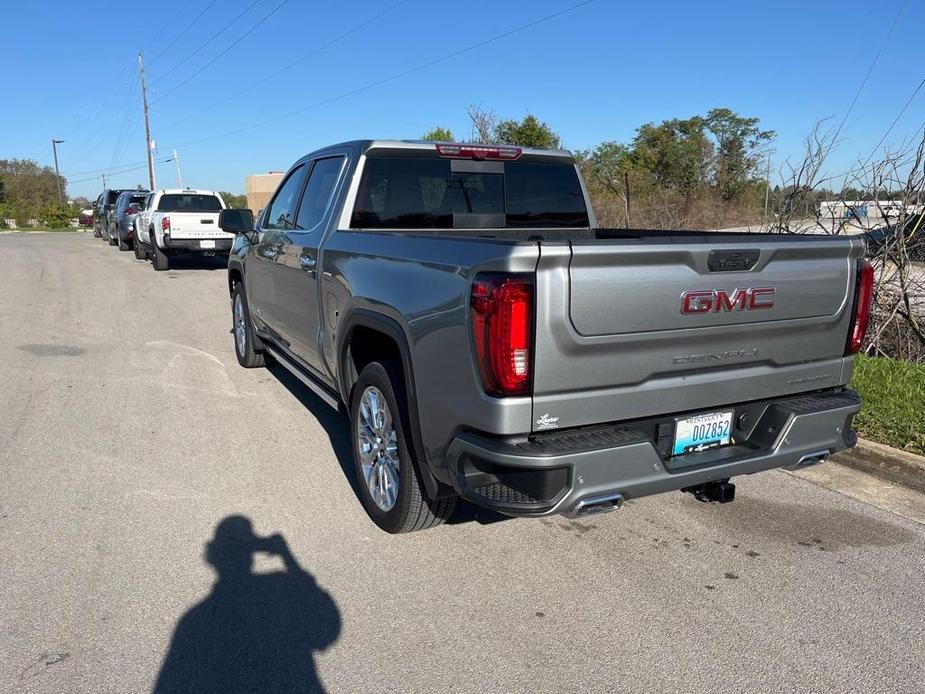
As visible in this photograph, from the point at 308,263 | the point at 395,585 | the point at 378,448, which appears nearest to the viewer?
the point at 395,585

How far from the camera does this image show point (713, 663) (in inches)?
109

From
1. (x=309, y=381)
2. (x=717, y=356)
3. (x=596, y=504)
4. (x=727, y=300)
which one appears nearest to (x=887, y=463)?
(x=717, y=356)

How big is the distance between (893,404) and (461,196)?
352cm

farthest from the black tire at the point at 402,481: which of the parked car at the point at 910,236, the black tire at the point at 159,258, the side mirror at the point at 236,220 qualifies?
the black tire at the point at 159,258

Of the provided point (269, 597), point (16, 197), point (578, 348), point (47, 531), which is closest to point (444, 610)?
point (269, 597)

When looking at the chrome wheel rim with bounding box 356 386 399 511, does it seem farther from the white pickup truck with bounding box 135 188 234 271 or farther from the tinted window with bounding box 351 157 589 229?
the white pickup truck with bounding box 135 188 234 271

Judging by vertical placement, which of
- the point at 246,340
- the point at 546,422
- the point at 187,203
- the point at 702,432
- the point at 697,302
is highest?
the point at 187,203

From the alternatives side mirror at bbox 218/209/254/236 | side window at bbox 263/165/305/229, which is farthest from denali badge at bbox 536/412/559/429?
side mirror at bbox 218/209/254/236

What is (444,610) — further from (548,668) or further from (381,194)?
(381,194)

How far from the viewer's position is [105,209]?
86.8 feet

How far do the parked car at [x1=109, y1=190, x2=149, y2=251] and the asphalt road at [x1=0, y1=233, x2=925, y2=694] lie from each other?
17.9m

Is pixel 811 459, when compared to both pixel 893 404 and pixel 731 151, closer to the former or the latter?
pixel 893 404

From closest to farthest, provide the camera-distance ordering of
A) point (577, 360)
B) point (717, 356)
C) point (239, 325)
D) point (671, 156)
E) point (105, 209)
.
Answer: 1. point (577, 360)
2. point (717, 356)
3. point (239, 325)
4. point (105, 209)
5. point (671, 156)

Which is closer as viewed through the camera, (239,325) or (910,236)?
(910,236)
